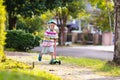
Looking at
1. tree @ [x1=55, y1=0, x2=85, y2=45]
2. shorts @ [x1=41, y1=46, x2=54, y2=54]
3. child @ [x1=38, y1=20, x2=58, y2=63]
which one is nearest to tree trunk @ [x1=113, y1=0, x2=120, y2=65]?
child @ [x1=38, y1=20, x2=58, y2=63]

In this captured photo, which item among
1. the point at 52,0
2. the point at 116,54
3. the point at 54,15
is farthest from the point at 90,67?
the point at 54,15

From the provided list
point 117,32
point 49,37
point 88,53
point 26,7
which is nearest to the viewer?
point 117,32

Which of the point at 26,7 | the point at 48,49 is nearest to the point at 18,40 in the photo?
the point at 26,7

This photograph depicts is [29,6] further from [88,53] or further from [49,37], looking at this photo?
[49,37]

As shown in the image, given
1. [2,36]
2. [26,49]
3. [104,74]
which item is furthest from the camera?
[26,49]

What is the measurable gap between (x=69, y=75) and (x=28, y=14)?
13.0 m

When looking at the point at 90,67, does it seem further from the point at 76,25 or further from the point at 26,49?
the point at 76,25

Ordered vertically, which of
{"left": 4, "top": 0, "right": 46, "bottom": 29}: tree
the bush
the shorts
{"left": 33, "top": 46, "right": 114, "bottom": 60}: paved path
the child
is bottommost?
{"left": 33, "top": 46, "right": 114, "bottom": 60}: paved path

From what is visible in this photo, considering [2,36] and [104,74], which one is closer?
[2,36]

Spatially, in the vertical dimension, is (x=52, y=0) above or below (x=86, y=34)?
above

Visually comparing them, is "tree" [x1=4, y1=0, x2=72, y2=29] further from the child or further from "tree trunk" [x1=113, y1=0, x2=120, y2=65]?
"tree trunk" [x1=113, y1=0, x2=120, y2=65]

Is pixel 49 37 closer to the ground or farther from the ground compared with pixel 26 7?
closer to the ground

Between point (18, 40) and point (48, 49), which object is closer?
point (48, 49)

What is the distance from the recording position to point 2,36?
1238 centimetres
